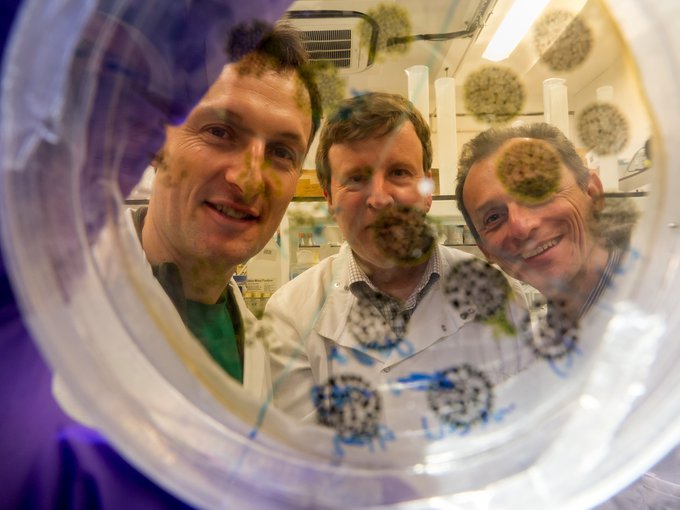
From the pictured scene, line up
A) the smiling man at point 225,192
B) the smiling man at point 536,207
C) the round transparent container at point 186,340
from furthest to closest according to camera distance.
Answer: the smiling man at point 536,207 → the smiling man at point 225,192 → the round transparent container at point 186,340

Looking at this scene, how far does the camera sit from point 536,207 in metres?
0.66

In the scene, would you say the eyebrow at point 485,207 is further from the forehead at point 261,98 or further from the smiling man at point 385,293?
the forehead at point 261,98

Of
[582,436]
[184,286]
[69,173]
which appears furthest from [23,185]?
[582,436]

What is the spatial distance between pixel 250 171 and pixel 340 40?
0.88 ft

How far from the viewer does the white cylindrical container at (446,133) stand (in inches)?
26.9

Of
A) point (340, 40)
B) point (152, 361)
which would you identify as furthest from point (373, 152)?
point (152, 361)

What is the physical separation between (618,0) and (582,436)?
0.44m

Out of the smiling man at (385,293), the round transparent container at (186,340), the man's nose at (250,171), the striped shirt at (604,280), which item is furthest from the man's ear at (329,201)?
the striped shirt at (604,280)

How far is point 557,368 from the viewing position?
1.70ft

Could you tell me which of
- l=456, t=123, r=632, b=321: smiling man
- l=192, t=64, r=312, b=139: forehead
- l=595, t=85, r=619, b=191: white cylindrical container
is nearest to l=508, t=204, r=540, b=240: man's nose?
l=456, t=123, r=632, b=321: smiling man

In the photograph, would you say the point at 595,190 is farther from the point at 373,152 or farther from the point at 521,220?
the point at 373,152

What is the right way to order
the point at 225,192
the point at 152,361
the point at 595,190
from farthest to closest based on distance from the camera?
the point at 595,190
the point at 225,192
the point at 152,361

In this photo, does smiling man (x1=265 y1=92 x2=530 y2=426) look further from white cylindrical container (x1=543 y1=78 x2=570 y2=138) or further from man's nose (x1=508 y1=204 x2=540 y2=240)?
white cylindrical container (x1=543 y1=78 x2=570 y2=138)

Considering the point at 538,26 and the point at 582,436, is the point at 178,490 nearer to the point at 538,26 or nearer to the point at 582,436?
the point at 582,436
